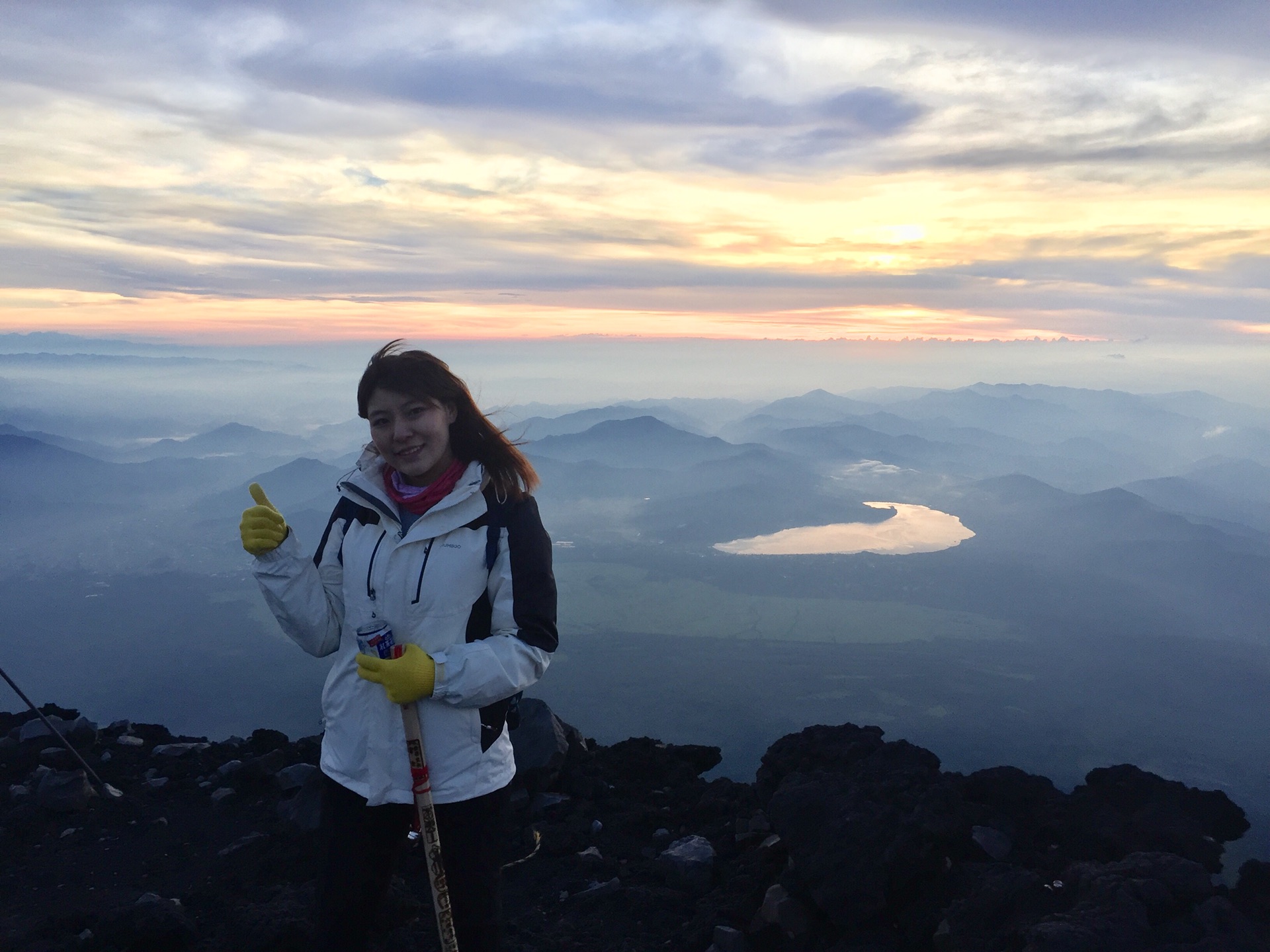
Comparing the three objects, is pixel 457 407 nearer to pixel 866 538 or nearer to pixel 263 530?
pixel 263 530

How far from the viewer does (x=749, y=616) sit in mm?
116500

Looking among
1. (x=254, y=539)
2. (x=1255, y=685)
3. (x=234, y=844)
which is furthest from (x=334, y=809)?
(x=1255, y=685)

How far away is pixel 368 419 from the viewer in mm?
3213

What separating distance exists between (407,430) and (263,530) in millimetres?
790

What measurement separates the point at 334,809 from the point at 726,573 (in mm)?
139380

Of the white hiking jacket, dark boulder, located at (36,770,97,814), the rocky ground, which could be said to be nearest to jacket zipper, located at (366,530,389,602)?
the white hiking jacket

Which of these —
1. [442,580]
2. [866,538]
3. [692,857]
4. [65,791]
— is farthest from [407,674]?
[866,538]

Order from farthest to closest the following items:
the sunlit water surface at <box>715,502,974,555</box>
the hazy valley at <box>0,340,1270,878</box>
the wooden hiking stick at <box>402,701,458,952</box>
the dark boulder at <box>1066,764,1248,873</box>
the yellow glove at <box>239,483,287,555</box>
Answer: the sunlit water surface at <box>715,502,974,555</box>, the hazy valley at <box>0,340,1270,878</box>, the dark boulder at <box>1066,764,1248,873</box>, the yellow glove at <box>239,483,287,555</box>, the wooden hiking stick at <box>402,701,458,952</box>

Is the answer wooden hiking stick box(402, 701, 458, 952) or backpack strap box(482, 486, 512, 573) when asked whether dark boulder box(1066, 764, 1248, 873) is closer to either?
wooden hiking stick box(402, 701, 458, 952)

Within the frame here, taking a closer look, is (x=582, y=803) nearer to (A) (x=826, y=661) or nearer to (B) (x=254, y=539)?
(B) (x=254, y=539)

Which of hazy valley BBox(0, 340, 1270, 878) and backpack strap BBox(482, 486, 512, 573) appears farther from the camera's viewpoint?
hazy valley BBox(0, 340, 1270, 878)

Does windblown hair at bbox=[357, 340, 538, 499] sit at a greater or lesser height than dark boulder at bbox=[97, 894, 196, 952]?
greater

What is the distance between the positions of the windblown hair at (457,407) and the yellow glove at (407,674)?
75cm

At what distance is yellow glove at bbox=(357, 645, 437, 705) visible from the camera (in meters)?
2.90
